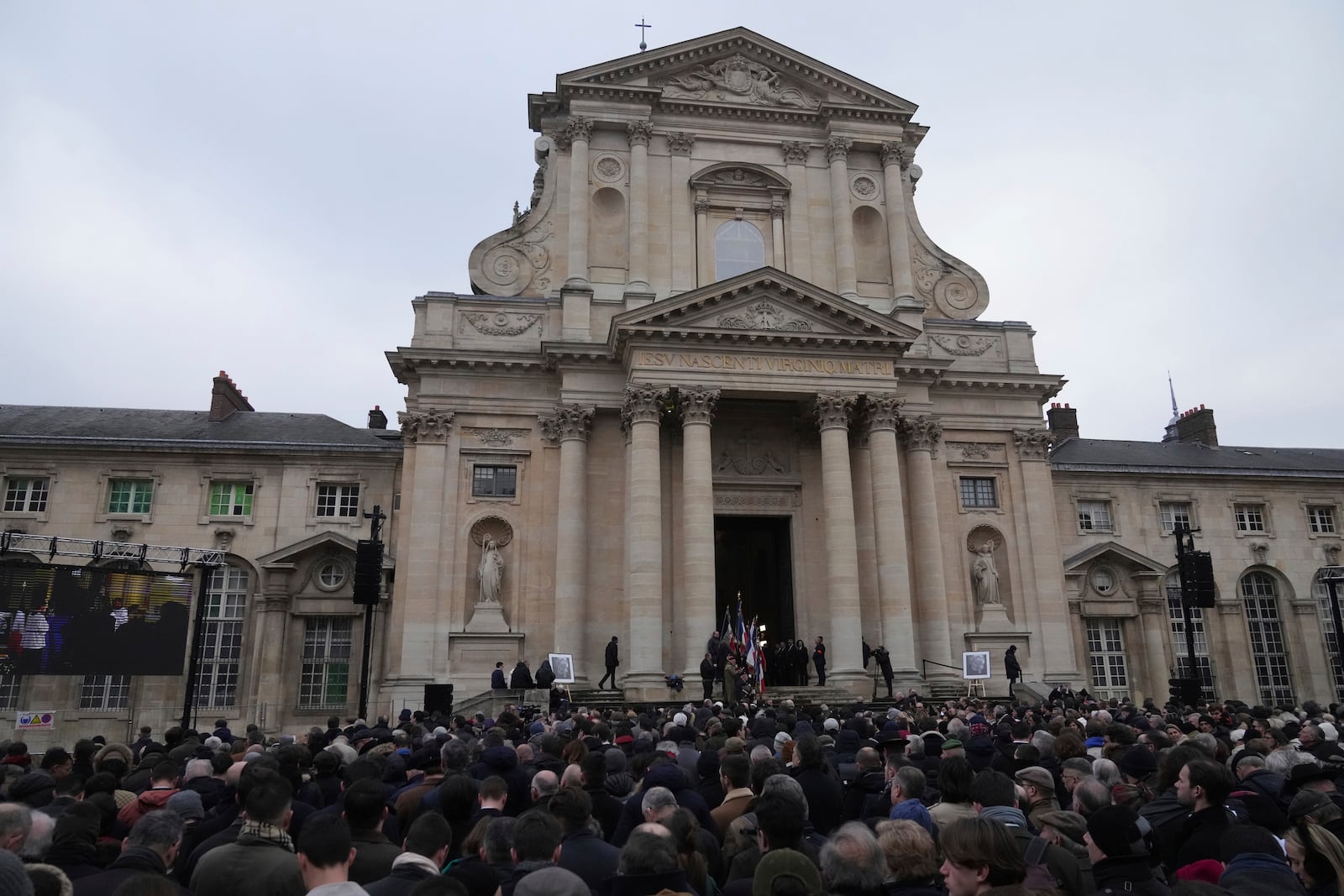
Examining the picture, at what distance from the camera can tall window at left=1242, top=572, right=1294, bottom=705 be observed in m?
38.0

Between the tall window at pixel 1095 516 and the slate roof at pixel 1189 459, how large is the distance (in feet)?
4.52

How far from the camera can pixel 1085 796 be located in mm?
6117

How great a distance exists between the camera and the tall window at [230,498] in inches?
1326

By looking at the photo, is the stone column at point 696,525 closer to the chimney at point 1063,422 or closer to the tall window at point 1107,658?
the tall window at point 1107,658

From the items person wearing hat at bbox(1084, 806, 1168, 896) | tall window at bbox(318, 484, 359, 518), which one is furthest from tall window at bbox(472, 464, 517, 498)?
person wearing hat at bbox(1084, 806, 1168, 896)

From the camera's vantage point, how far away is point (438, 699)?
23.7 meters

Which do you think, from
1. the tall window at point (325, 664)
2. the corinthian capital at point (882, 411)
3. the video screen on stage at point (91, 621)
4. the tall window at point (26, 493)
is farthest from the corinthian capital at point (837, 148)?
the tall window at point (26, 493)

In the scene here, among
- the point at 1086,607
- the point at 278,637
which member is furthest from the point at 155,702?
the point at 1086,607

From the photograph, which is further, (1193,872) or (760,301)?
(760,301)

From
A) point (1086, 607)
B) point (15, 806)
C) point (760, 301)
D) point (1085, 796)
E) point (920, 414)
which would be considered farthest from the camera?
point (1086, 607)

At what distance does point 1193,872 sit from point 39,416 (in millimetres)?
41158

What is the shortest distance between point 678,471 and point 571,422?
3.82 meters

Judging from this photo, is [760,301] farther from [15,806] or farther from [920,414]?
[15,806]

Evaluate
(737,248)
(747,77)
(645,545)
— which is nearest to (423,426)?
(645,545)
